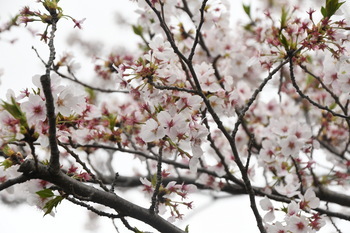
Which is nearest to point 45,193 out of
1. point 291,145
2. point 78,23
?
point 78,23

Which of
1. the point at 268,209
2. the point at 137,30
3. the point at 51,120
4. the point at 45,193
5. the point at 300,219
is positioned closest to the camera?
the point at 51,120

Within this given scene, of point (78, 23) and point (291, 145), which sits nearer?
point (78, 23)

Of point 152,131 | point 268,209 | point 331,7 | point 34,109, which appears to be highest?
point 331,7

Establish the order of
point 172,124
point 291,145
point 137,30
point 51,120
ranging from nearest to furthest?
point 51,120 < point 172,124 < point 291,145 < point 137,30

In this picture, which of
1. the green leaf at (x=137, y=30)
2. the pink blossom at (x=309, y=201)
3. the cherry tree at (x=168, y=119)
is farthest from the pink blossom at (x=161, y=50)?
the pink blossom at (x=309, y=201)

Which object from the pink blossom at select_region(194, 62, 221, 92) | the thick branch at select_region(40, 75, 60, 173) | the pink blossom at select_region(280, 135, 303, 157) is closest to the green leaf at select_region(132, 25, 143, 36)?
the pink blossom at select_region(194, 62, 221, 92)

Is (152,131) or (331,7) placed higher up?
(331,7)

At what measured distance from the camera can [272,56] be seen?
245cm

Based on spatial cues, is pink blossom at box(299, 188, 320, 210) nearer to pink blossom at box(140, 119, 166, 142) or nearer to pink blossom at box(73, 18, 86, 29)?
pink blossom at box(140, 119, 166, 142)

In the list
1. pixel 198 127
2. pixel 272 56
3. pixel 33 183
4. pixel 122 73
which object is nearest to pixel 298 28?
pixel 272 56

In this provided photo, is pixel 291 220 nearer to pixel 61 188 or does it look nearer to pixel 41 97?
pixel 61 188

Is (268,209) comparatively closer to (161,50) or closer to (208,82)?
(208,82)

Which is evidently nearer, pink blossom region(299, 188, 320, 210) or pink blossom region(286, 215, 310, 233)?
pink blossom region(286, 215, 310, 233)

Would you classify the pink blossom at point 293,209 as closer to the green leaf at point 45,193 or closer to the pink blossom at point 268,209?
the pink blossom at point 268,209
